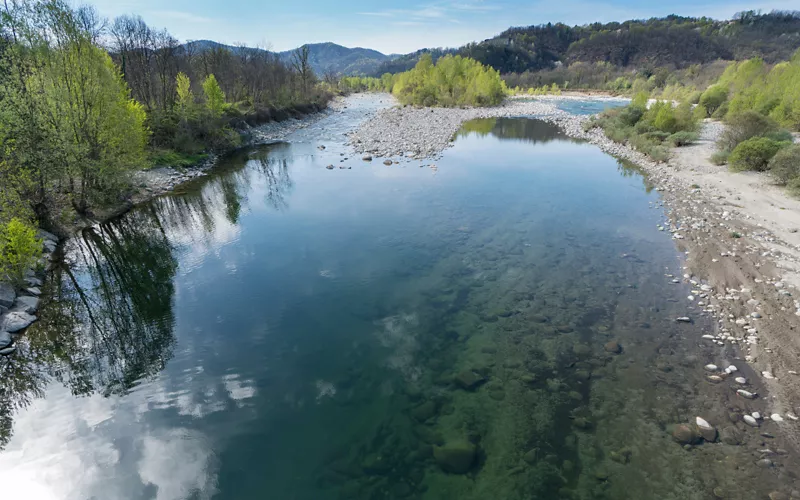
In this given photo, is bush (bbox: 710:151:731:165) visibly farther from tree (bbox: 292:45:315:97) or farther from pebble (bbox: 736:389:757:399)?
tree (bbox: 292:45:315:97)

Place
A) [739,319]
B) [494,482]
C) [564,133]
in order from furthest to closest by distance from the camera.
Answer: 1. [564,133]
2. [739,319]
3. [494,482]

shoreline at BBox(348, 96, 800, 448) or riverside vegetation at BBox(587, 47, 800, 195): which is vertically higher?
riverside vegetation at BBox(587, 47, 800, 195)

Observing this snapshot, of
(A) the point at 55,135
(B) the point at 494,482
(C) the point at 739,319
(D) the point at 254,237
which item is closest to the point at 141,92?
(A) the point at 55,135

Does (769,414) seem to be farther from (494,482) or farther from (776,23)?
(776,23)

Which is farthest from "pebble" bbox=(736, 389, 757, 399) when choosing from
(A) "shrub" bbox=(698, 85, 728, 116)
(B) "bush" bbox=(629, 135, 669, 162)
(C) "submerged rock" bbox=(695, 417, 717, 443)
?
(A) "shrub" bbox=(698, 85, 728, 116)

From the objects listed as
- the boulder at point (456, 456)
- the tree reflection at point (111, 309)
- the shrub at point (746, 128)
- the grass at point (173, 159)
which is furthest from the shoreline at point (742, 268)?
the grass at point (173, 159)

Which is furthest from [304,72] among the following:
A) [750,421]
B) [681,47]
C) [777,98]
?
[681,47]
